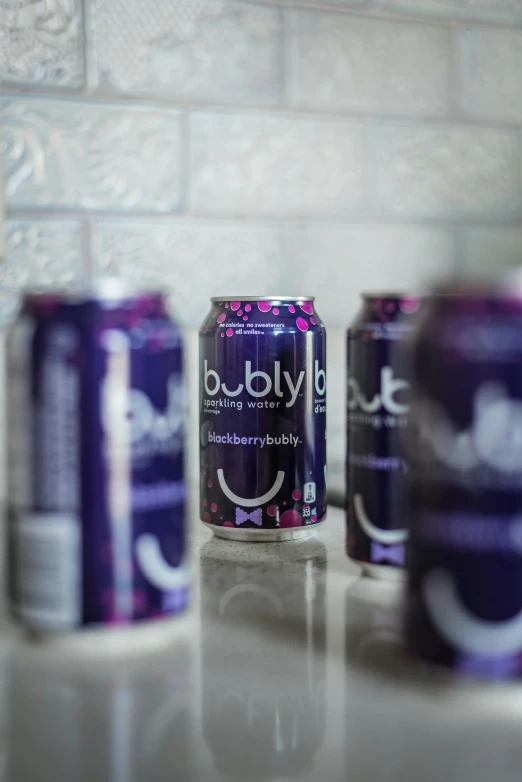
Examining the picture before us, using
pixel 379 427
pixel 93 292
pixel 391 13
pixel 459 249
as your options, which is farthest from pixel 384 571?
pixel 391 13

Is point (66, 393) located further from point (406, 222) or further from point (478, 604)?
point (406, 222)

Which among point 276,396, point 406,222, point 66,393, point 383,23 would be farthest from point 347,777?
point 383,23

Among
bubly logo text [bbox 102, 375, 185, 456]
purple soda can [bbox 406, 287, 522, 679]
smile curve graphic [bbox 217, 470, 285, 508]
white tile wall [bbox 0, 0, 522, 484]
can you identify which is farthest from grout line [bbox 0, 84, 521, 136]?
purple soda can [bbox 406, 287, 522, 679]

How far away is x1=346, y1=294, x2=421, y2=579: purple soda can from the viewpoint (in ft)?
2.33

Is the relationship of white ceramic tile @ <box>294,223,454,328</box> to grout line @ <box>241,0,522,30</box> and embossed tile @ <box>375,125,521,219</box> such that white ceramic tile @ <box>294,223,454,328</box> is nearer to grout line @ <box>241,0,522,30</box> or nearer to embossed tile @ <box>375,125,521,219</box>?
embossed tile @ <box>375,125,521,219</box>

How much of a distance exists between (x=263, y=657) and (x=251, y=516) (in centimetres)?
29

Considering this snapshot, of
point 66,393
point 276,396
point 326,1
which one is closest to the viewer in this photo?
point 66,393

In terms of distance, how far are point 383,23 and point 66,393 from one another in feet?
3.27

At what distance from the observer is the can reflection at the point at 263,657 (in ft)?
1.59

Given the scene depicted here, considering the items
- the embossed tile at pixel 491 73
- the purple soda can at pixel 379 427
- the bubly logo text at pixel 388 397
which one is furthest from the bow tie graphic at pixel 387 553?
the embossed tile at pixel 491 73

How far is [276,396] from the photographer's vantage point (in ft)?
2.85

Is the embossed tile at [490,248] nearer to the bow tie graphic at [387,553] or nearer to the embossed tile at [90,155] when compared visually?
the embossed tile at [90,155]

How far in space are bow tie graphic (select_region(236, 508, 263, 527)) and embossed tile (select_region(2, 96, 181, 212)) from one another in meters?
0.48

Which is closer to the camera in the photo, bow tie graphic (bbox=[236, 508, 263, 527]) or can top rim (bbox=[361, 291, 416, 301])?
can top rim (bbox=[361, 291, 416, 301])
